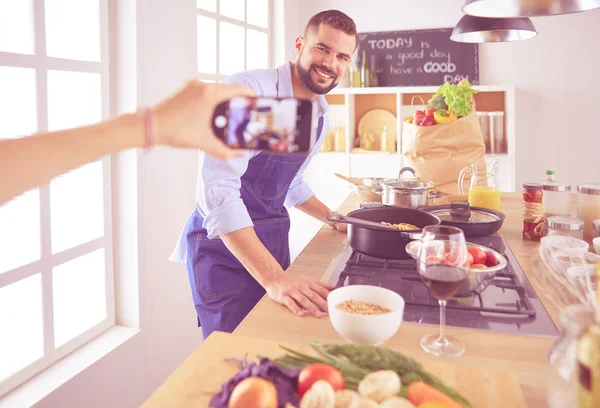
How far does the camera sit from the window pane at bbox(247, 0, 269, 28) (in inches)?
141

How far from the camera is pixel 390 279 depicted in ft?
4.55

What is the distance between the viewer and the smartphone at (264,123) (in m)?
0.68

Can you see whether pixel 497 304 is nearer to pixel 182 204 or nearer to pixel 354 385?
pixel 354 385

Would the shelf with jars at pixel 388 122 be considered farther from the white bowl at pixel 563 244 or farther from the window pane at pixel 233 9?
the white bowl at pixel 563 244

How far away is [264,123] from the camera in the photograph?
685mm

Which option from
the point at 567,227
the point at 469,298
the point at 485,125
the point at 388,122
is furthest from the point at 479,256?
the point at 388,122

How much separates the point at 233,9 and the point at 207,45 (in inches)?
16.5

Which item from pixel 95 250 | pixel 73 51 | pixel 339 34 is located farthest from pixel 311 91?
pixel 95 250

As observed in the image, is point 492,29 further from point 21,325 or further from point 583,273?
point 21,325

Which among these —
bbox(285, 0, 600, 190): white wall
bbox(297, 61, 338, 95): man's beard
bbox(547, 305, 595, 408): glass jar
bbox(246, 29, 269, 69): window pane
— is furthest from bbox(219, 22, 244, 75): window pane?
bbox(547, 305, 595, 408): glass jar

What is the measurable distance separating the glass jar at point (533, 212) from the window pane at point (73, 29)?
1.71 metres

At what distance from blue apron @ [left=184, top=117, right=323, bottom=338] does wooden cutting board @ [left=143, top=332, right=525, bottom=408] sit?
0.78 meters

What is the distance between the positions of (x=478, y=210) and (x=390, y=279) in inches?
30.9

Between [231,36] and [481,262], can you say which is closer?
[481,262]
